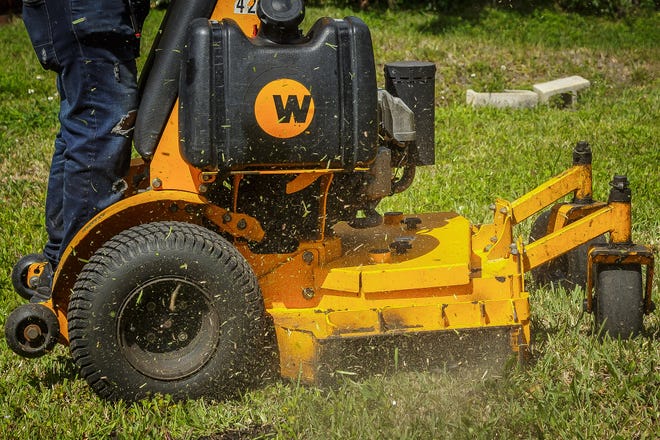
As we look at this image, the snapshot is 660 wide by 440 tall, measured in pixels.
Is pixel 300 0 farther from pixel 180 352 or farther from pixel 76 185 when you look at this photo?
pixel 180 352

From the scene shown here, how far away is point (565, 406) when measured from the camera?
10.1 feet

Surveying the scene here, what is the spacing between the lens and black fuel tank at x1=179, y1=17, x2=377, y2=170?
3.08 meters

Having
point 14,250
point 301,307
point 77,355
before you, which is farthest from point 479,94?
point 77,355

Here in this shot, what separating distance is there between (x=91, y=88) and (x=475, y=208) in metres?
2.64

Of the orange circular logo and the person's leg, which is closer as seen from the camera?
the orange circular logo

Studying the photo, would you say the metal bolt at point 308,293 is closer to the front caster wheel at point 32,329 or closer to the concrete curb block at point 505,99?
the front caster wheel at point 32,329

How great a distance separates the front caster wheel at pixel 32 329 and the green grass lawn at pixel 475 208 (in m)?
0.20

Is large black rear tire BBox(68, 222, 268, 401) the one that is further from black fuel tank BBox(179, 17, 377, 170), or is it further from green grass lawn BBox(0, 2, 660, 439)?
black fuel tank BBox(179, 17, 377, 170)

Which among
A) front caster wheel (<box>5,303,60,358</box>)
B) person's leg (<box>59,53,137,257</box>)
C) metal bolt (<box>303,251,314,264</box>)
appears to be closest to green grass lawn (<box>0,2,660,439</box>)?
front caster wheel (<box>5,303,60,358</box>)

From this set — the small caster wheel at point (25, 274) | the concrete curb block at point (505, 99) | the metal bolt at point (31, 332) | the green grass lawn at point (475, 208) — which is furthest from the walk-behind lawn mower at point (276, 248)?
the concrete curb block at point (505, 99)

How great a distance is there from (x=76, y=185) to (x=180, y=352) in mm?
697

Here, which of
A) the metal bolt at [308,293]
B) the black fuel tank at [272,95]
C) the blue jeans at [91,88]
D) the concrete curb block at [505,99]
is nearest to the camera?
the black fuel tank at [272,95]

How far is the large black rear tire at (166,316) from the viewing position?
316 centimetres

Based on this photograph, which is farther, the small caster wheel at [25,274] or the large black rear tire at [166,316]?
the small caster wheel at [25,274]
